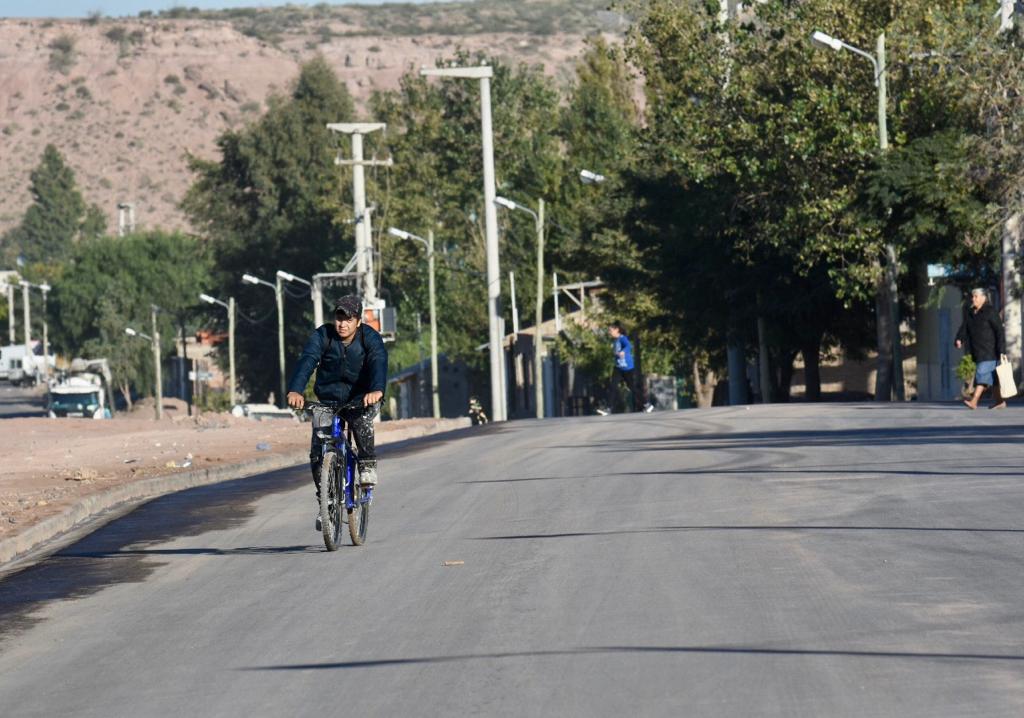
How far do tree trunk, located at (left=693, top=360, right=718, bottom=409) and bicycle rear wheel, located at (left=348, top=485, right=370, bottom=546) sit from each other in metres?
48.2

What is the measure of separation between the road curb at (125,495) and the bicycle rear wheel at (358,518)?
2981 millimetres

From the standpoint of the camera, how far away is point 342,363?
13.7m

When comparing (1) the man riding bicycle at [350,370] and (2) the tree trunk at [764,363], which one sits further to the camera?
(2) the tree trunk at [764,363]

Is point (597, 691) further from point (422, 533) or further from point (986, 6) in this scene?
point (986, 6)

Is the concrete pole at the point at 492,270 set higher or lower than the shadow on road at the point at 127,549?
higher

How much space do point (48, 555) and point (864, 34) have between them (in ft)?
104

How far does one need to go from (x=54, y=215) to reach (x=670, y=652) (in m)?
173

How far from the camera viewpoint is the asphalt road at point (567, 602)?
7.90 m

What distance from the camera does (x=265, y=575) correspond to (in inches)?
497

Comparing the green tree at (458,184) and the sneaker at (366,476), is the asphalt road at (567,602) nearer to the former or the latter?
the sneaker at (366,476)

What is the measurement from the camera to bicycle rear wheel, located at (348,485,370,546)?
1389 centimetres

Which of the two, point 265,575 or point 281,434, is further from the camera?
point 281,434

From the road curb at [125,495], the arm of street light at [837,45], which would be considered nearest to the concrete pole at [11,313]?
the arm of street light at [837,45]

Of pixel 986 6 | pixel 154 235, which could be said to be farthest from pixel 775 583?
pixel 154 235
